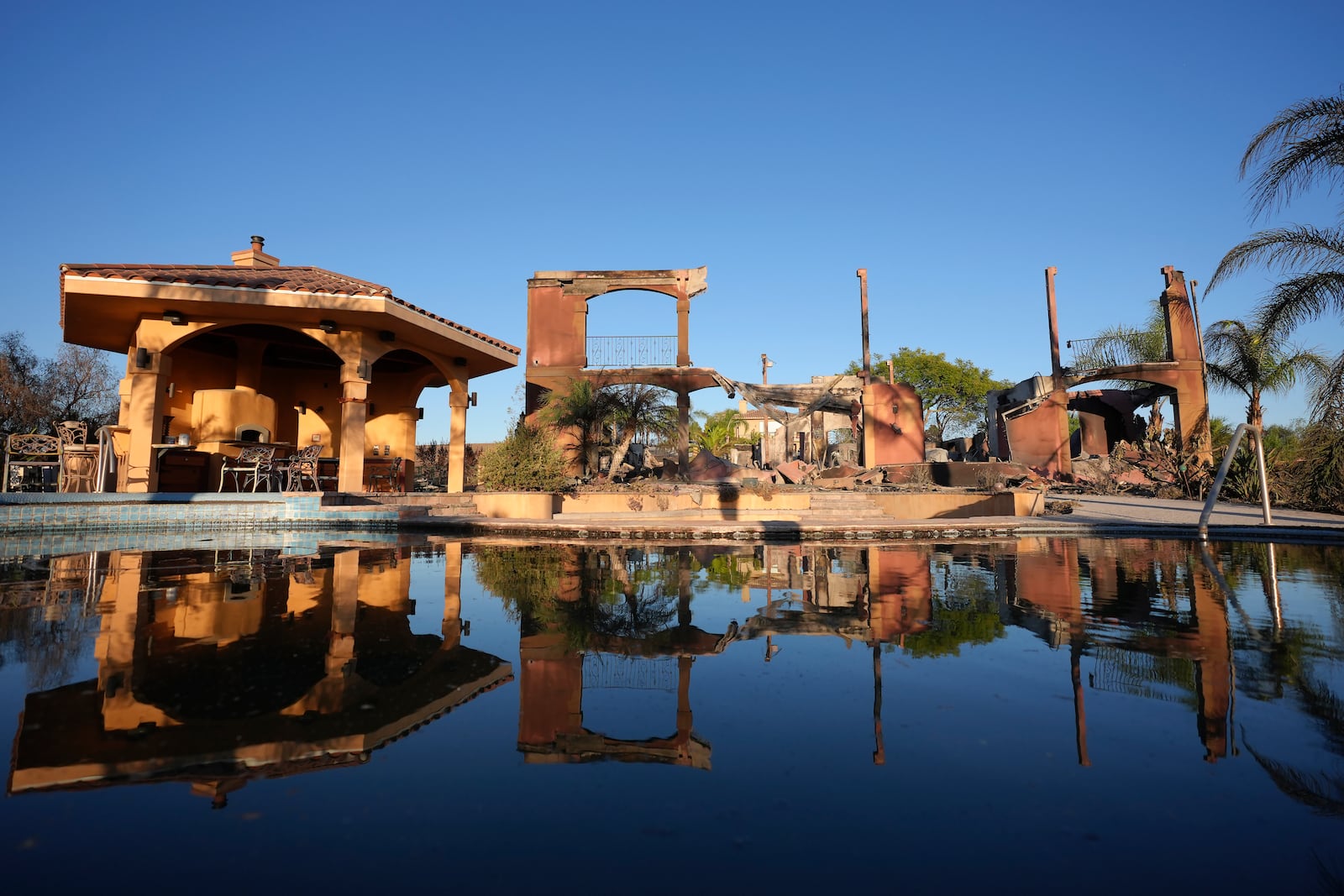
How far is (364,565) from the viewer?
583cm

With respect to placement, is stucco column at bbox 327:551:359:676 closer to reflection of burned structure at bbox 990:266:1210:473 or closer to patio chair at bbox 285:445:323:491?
patio chair at bbox 285:445:323:491

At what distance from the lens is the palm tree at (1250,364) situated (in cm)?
1579

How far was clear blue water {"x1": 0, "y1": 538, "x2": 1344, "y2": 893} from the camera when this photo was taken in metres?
1.35

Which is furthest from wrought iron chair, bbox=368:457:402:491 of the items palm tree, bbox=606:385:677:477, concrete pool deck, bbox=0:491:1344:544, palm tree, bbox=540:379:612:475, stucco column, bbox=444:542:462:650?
stucco column, bbox=444:542:462:650

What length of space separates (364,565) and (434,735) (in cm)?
429

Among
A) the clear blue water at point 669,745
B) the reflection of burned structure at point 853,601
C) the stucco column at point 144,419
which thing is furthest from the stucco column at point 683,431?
the clear blue water at point 669,745

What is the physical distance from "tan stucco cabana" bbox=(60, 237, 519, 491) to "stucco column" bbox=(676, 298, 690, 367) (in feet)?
15.7

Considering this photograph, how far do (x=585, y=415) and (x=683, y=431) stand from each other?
371 cm

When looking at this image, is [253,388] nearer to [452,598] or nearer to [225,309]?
[225,309]

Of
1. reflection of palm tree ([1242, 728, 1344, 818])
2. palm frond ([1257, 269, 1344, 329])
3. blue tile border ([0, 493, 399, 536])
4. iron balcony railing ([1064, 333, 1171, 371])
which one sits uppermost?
iron balcony railing ([1064, 333, 1171, 371])

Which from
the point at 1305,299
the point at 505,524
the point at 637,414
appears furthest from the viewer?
the point at 637,414

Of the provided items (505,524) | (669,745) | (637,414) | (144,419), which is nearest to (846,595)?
(669,745)

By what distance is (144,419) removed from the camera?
11523 mm

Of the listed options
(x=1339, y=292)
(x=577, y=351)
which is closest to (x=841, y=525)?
(x=1339, y=292)
